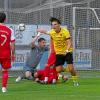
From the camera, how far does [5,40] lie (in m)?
14.9

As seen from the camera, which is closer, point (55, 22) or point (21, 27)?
point (55, 22)

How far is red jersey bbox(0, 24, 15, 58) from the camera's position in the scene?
14898 mm

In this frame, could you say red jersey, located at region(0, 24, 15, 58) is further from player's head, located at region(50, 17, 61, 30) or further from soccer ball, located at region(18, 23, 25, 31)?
soccer ball, located at region(18, 23, 25, 31)

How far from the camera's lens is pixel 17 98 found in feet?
42.7

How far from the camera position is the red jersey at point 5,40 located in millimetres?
14898

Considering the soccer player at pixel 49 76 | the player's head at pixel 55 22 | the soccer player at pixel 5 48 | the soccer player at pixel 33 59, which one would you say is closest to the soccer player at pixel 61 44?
the player's head at pixel 55 22

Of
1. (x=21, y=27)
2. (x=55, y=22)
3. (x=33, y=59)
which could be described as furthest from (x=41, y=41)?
(x=21, y=27)

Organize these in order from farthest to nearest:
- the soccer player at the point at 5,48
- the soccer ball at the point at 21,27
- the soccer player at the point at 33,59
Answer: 1. the soccer ball at the point at 21,27
2. the soccer player at the point at 33,59
3. the soccer player at the point at 5,48

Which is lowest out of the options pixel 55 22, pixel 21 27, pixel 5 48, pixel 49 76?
pixel 49 76

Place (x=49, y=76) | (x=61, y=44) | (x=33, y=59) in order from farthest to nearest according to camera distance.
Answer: (x=33, y=59) → (x=49, y=76) → (x=61, y=44)

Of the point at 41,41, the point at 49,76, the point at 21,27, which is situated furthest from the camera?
the point at 21,27

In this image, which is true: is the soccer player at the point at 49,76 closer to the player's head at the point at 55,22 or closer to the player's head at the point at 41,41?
the player's head at the point at 41,41

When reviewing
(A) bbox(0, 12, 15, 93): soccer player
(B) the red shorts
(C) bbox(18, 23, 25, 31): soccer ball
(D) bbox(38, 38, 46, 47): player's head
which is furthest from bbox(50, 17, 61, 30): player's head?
(C) bbox(18, 23, 25, 31): soccer ball

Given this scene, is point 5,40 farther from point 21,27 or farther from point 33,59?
point 21,27
